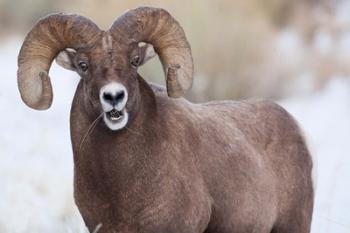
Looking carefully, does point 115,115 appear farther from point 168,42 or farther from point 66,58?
point 168,42

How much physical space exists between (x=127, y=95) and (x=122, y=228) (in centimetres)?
98

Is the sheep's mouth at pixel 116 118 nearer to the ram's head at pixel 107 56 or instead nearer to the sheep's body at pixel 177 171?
the ram's head at pixel 107 56

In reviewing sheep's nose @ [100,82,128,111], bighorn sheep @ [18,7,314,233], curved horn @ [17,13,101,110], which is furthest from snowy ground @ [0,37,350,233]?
sheep's nose @ [100,82,128,111]

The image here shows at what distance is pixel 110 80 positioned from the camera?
25.2 ft

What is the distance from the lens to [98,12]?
79.4 feet

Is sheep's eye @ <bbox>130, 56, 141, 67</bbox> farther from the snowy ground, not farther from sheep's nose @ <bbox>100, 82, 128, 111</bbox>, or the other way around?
the snowy ground

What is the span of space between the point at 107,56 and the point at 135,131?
0.62 m

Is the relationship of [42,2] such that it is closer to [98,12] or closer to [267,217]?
[98,12]

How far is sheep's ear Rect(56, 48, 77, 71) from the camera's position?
27.0 ft

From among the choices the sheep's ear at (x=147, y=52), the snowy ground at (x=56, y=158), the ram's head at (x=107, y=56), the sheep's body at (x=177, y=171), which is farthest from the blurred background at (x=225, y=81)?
the sheep's ear at (x=147, y=52)

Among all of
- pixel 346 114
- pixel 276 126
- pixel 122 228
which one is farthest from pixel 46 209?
pixel 346 114

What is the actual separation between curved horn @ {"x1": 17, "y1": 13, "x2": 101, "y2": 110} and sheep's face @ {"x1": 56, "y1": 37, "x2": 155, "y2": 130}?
18 cm

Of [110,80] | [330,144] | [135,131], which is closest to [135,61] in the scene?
[110,80]

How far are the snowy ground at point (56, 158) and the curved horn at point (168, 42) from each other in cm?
192
